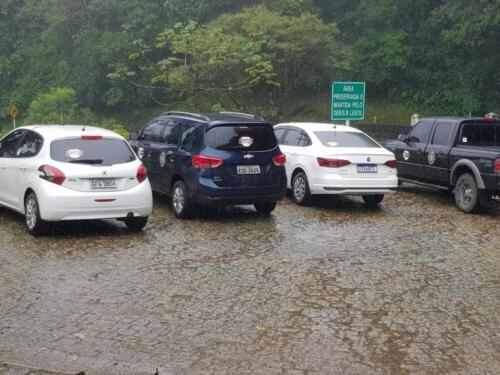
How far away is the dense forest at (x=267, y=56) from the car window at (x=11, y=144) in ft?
45.9

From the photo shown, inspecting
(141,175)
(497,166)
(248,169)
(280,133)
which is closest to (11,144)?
(141,175)

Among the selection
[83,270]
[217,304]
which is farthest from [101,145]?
[217,304]

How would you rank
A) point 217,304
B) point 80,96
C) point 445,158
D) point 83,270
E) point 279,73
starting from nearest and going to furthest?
point 217,304
point 83,270
point 445,158
point 279,73
point 80,96

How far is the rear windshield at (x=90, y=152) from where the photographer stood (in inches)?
381

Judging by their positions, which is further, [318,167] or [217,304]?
[318,167]

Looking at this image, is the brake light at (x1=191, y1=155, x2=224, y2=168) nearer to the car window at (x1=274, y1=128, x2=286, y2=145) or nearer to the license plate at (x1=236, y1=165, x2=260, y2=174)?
the license plate at (x1=236, y1=165, x2=260, y2=174)

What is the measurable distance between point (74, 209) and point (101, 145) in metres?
1.12

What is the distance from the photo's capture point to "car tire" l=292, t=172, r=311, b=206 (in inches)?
506

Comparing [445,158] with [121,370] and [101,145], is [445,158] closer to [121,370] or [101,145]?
[101,145]

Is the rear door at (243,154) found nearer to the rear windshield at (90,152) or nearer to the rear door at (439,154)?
the rear windshield at (90,152)

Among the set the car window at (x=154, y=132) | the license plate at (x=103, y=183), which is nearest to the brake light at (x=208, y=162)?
the license plate at (x=103, y=183)

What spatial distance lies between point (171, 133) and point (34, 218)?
328cm

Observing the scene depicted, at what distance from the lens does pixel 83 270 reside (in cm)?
800

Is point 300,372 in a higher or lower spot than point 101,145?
lower
